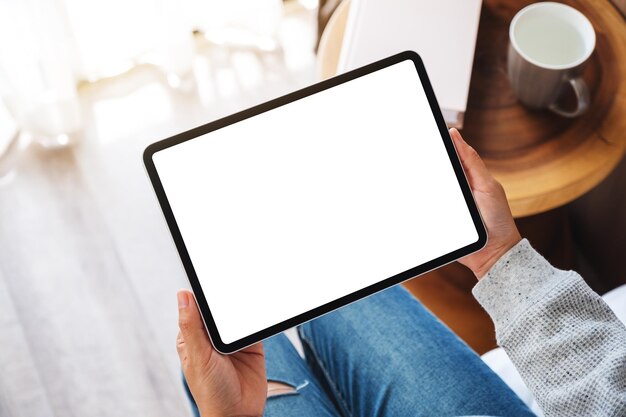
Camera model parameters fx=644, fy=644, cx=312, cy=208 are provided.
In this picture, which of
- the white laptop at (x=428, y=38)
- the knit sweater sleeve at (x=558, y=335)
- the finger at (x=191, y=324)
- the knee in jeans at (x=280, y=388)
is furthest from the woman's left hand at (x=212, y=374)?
the white laptop at (x=428, y=38)

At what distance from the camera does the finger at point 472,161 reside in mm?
Answer: 706

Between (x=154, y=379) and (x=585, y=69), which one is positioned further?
(x=154, y=379)

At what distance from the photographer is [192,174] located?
0.66m

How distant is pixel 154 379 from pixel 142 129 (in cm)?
51

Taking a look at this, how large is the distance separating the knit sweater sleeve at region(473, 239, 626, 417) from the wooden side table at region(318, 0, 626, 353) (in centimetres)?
15

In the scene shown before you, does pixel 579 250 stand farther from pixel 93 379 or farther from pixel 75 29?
pixel 75 29

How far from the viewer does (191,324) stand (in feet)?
2.10

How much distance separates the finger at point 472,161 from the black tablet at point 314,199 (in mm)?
20

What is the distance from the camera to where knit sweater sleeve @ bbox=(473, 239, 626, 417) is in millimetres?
633

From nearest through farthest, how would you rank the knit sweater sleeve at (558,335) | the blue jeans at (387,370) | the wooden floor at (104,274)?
1. the knit sweater sleeve at (558,335)
2. the blue jeans at (387,370)
3. the wooden floor at (104,274)

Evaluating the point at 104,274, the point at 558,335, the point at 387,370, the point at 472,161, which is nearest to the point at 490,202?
the point at 472,161

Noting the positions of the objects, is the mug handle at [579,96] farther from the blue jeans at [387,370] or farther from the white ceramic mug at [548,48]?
the blue jeans at [387,370]

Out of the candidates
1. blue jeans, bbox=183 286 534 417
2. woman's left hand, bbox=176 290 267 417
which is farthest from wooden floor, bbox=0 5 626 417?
woman's left hand, bbox=176 290 267 417

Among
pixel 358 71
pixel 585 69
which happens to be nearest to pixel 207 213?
pixel 358 71
